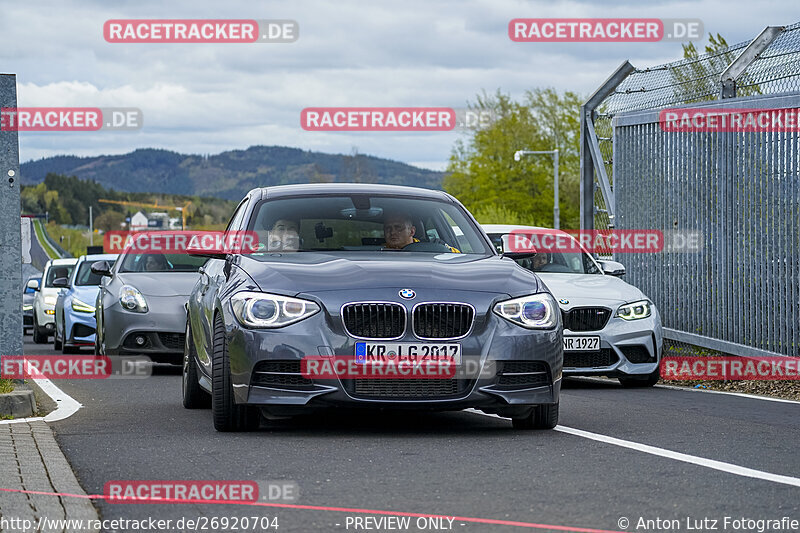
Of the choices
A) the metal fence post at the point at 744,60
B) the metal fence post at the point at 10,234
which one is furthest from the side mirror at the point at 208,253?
the metal fence post at the point at 744,60

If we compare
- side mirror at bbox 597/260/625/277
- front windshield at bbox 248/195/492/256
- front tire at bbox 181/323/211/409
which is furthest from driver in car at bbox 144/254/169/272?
front windshield at bbox 248/195/492/256

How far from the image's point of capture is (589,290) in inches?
525

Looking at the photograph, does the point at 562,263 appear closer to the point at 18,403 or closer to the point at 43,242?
the point at 18,403

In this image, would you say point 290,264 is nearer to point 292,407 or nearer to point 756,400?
point 292,407

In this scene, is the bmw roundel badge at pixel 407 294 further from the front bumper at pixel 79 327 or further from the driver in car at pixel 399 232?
the front bumper at pixel 79 327

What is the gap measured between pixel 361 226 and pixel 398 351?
1.65 metres

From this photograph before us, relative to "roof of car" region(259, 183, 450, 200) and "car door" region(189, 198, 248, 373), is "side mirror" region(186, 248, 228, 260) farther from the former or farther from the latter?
"roof of car" region(259, 183, 450, 200)

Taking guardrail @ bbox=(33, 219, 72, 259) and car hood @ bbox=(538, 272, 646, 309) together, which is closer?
car hood @ bbox=(538, 272, 646, 309)

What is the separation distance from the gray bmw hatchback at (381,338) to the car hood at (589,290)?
4.54 meters

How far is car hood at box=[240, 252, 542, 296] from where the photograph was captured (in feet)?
25.7

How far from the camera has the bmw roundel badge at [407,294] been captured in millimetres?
7715

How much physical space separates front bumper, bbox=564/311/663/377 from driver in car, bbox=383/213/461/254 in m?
3.86

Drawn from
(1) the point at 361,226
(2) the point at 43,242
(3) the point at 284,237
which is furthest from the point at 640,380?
(2) the point at 43,242

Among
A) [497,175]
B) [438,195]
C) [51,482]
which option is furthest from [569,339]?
[497,175]
